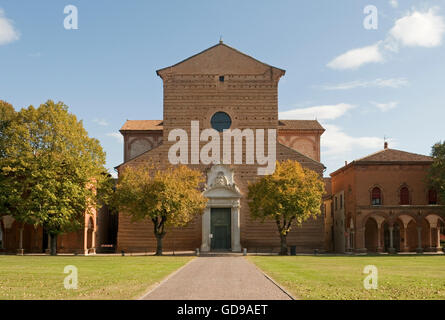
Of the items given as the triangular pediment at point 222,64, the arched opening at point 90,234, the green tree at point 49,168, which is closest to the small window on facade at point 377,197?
the triangular pediment at point 222,64

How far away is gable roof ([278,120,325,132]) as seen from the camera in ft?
199

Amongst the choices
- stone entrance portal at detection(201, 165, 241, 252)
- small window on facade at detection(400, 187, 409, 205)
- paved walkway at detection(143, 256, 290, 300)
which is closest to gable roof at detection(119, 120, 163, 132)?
stone entrance portal at detection(201, 165, 241, 252)

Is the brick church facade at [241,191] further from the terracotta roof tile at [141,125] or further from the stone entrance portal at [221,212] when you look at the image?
the terracotta roof tile at [141,125]

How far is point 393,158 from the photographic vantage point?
5059cm

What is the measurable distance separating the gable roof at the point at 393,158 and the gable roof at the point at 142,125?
76.7 ft

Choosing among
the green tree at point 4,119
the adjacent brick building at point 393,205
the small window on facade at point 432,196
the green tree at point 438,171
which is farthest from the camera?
the small window on facade at point 432,196

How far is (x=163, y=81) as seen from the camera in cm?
5334

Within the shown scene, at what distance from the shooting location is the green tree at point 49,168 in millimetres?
41875

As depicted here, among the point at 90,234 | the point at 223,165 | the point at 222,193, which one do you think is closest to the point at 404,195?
the point at 222,193

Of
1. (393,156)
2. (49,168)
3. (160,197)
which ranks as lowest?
(160,197)

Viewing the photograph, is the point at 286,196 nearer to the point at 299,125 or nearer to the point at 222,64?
the point at 222,64

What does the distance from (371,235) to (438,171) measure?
8578mm
